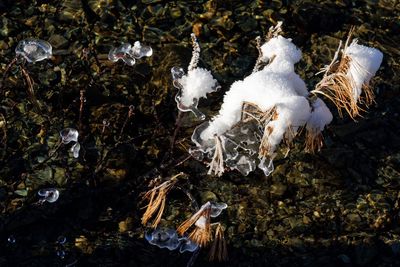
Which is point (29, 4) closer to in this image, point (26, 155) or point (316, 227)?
point (26, 155)

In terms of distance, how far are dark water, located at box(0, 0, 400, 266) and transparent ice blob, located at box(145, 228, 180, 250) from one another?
0.34 meters

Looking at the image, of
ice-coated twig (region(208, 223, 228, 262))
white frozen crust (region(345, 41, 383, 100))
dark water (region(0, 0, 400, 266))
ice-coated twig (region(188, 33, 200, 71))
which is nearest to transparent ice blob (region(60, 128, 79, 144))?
dark water (region(0, 0, 400, 266))

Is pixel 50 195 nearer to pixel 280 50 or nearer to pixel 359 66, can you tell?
pixel 280 50

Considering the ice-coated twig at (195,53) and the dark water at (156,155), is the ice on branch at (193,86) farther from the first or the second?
the dark water at (156,155)

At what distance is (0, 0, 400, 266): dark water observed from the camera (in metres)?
3.83

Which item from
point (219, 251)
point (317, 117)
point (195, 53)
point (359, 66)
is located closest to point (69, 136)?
point (195, 53)

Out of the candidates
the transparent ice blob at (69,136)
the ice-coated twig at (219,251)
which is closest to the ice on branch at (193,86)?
the transparent ice blob at (69,136)

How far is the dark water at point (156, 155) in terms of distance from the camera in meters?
3.83

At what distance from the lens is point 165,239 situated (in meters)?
3.46

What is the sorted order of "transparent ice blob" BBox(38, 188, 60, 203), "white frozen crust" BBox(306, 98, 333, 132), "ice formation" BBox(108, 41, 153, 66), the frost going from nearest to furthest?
the frost, "white frozen crust" BBox(306, 98, 333, 132), "ice formation" BBox(108, 41, 153, 66), "transparent ice blob" BBox(38, 188, 60, 203)

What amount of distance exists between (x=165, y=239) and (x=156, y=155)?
889 millimetres

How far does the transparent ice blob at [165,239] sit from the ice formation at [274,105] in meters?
0.50

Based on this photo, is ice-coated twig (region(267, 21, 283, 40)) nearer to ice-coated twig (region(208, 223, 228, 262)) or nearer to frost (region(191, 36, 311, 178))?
frost (region(191, 36, 311, 178))

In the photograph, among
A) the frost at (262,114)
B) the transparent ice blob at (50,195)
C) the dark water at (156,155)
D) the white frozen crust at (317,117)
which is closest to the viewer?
the frost at (262,114)
